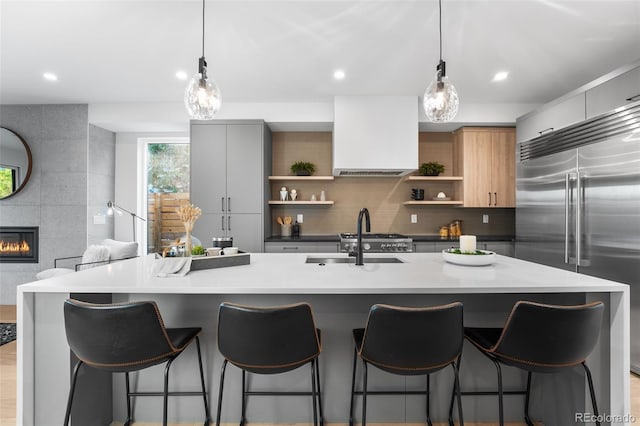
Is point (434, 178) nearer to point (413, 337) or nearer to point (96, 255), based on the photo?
point (413, 337)

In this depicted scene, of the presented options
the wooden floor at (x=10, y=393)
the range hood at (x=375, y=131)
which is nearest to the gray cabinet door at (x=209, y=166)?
the range hood at (x=375, y=131)

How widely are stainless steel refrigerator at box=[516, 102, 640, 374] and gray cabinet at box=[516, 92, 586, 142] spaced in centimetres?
9

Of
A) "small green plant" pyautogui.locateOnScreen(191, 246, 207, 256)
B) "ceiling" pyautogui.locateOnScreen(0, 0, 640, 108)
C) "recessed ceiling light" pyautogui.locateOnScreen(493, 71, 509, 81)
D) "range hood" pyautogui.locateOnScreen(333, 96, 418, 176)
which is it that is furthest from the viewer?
"range hood" pyautogui.locateOnScreen(333, 96, 418, 176)

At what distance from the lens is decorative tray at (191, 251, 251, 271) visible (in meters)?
1.92

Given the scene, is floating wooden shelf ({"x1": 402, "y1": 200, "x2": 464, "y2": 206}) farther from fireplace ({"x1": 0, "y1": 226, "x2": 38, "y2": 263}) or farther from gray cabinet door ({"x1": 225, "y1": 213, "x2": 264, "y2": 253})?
fireplace ({"x1": 0, "y1": 226, "x2": 38, "y2": 263})

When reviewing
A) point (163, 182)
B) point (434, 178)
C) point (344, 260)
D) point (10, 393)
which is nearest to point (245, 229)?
point (163, 182)

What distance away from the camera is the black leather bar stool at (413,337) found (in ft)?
4.38

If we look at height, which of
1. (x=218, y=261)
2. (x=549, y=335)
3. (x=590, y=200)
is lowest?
(x=549, y=335)

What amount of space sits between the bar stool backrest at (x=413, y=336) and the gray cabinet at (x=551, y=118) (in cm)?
279

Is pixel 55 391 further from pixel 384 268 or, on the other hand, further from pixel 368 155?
pixel 368 155

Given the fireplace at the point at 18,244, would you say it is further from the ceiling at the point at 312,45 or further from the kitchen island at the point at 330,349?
the kitchen island at the point at 330,349

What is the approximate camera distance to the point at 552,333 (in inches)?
53.6

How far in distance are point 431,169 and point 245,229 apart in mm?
2528

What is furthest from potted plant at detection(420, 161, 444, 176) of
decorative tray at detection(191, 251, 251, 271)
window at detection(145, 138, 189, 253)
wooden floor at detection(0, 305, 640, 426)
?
window at detection(145, 138, 189, 253)
